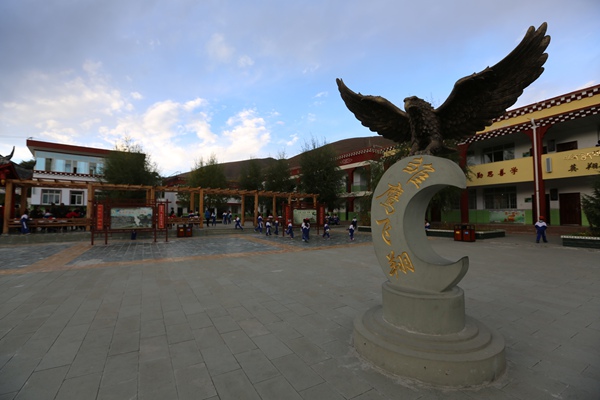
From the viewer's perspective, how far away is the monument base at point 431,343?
2.46 metres

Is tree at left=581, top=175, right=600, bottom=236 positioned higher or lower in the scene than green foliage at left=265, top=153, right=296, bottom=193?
lower

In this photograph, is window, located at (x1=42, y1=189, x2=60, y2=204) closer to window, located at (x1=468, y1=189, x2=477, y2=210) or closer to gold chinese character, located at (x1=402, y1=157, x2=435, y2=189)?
gold chinese character, located at (x1=402, y1=157, x2=435, y2=189)

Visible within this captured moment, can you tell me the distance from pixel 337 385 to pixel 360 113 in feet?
12.3

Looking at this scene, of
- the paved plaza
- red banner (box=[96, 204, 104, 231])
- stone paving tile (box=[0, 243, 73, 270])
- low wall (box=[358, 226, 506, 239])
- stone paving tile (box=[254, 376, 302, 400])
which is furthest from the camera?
low wall (box=[358, 226, 506, 239])

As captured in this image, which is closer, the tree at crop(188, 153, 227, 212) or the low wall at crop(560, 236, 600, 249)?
the low wall at crop(560, 236, 600, 249)

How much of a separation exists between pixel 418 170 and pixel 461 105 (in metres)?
1.34

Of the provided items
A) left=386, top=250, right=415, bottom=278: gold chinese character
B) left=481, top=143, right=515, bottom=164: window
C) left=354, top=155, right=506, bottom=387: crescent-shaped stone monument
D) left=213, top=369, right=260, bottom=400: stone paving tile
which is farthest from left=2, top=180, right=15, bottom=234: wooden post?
left=481, top=143, right=515, bottom=164: window

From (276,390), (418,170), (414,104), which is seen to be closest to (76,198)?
(276,390)

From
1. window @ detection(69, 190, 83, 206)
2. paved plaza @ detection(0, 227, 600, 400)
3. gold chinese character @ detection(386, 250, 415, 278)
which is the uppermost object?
window @ detection(69, 190, 83, 206)

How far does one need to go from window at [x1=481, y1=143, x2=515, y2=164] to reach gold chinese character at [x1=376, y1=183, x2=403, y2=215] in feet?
71.6

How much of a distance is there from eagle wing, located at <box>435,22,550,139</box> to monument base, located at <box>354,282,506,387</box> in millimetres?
2307

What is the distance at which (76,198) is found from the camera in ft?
98.7

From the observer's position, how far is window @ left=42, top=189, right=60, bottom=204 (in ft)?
94.4

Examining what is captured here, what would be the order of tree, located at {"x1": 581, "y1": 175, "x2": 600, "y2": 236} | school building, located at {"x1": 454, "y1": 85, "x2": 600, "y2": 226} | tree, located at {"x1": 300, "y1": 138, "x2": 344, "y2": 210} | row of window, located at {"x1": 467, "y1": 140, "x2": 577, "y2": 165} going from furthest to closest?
tree, located at {"x1": 300, "y1": 138, "x2": 344, "y2": 210}, row of window, located at {"x1": 467, "y1": 140, "x2": 577, "y2": 165}, school building, located at {"x1": 454, "y1": 85, "x2": 600, "y2": 226}, tree, located at {"x1": 581, "y1": 175, "x2": 600, "y2": 236}
